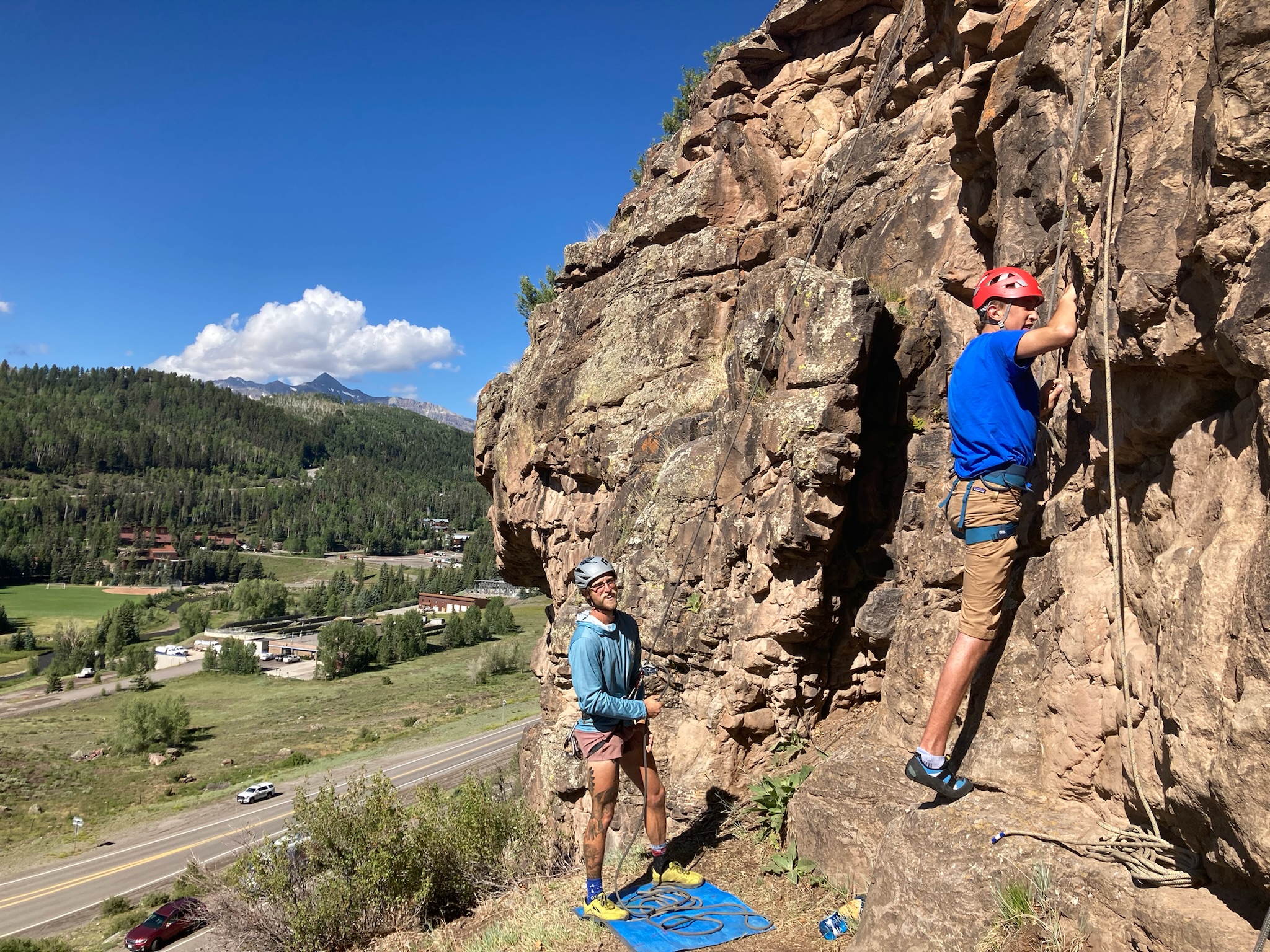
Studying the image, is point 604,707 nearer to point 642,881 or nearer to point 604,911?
point 604,911

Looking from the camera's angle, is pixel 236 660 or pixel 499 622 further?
pixel 499 622

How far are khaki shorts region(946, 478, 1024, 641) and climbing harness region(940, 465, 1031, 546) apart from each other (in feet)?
0.05

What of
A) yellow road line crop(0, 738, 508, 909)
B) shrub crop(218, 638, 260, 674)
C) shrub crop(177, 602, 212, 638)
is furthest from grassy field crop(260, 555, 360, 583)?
yellow road line crop(0, 738, 508, 909)

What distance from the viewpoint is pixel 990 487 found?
5.14 metres

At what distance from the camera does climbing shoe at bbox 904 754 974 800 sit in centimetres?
512

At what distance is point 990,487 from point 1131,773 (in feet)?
6.03

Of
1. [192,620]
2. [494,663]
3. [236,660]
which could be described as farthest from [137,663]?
[494,663]

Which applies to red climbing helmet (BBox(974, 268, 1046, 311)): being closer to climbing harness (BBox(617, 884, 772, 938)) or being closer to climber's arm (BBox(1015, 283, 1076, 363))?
climber's arm (BBox(1015, 283, 1076, 363))

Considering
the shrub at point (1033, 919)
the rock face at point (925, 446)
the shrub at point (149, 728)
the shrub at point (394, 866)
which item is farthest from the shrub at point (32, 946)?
the shrub at point (149, 728)

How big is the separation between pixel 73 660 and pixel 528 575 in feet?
346

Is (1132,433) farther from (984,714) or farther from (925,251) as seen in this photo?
(925,251)

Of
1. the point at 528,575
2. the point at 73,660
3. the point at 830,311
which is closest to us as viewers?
the point at 830,311

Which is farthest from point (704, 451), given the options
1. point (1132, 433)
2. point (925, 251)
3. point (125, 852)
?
point (125, 852)

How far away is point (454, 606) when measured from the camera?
132m
